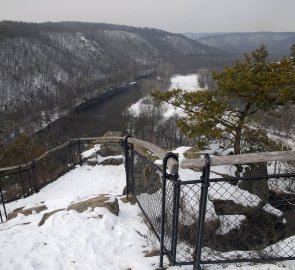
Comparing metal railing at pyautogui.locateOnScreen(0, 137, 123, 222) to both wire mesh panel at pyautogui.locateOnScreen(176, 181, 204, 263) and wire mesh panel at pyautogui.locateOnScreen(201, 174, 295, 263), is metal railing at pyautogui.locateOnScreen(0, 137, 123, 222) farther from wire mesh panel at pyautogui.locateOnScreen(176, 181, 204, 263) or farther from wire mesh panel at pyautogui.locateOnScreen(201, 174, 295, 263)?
wire mesh panel at pyautogui.locateOnScreen(176, 181, 204, 263)

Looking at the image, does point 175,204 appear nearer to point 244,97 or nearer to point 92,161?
point 92,161

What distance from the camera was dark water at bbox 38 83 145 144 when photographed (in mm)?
55672

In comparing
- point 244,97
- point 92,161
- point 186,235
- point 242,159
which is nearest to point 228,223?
point 186,235

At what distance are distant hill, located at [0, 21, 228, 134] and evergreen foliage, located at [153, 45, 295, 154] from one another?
5373 cm

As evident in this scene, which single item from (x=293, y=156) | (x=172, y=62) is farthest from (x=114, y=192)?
(x=172, y=62)

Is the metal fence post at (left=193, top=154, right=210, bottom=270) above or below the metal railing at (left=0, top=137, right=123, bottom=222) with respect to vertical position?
above

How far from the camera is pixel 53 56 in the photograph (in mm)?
114812

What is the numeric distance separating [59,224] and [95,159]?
6.49 meters

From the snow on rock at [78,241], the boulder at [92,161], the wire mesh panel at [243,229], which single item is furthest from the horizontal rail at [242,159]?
the boulder at [92,161]

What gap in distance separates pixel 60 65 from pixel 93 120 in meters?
53.4

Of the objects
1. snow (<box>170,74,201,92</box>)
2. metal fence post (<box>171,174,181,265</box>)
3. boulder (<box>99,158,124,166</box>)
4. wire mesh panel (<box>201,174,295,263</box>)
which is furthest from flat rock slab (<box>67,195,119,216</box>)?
snow (<box>170,74,201,92</box>)

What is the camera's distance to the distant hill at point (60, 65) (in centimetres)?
8006

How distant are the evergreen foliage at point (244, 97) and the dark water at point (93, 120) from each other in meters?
31.7

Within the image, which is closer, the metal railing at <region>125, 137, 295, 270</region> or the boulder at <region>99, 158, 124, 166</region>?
the metal railing at <region>125, 137, 295, 270</region>
